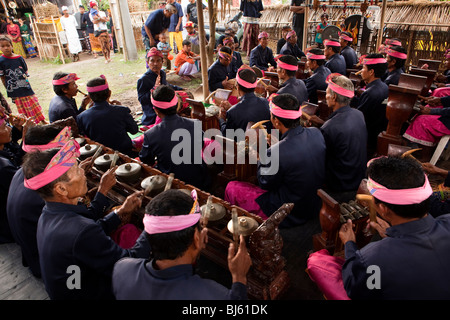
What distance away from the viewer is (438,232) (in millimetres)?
1550

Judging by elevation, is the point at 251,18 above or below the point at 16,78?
above

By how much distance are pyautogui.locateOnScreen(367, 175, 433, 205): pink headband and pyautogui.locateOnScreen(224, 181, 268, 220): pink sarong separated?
1.41m

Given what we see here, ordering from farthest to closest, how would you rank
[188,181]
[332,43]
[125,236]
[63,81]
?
1. [332,43]
2. [63,81]
3. [188,181]
4. [125,236]

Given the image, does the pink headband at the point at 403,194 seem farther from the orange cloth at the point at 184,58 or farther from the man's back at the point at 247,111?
the orange cloth at the point at 184,58

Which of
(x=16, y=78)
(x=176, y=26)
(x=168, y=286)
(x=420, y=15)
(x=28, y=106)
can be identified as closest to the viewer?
(x=168, y=286)

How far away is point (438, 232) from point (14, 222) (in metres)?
2.86

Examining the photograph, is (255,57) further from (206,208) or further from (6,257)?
(6,257)

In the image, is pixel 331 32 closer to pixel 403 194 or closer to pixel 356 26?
pixel 356 26

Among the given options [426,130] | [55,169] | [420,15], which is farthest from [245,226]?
[420,15]

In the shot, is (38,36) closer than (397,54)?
No

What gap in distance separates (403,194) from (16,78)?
6.26m

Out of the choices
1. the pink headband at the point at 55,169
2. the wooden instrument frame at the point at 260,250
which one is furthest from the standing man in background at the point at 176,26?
the pink headband at the point at 55,169

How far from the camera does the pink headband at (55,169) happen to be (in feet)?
5.74

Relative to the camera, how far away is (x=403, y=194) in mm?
1584
